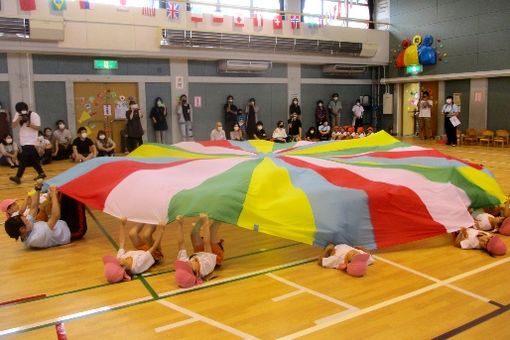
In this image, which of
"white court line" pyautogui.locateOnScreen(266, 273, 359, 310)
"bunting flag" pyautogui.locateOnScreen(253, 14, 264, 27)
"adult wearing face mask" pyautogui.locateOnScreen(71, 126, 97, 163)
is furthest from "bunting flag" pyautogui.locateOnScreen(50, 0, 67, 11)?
"white court line" pyautogui.locateOnScreen(266, 273, 359, 310)

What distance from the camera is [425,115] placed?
12.3 meters

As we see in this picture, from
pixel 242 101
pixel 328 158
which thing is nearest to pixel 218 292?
pixel 328 158

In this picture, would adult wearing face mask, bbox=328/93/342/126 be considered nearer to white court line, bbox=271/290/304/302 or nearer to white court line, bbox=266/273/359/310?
white court line, bbox=266/273/359/310

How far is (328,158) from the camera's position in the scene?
14.8 feet

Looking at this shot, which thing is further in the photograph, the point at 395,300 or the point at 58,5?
the point at 58,5

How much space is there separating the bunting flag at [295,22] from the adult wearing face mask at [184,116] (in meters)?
3.25

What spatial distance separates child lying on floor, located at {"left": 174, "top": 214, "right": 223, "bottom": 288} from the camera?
9.57 ft

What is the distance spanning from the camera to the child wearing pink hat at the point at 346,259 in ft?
10.00

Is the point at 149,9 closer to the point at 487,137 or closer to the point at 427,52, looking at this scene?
the point at 427,52

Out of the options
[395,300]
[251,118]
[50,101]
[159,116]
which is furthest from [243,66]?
[395,300]

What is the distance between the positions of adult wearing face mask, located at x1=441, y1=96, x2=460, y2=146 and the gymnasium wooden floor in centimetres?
813

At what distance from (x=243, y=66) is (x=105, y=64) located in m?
3.12

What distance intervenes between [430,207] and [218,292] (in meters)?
1.75

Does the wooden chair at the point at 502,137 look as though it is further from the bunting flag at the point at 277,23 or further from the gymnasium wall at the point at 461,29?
the bunting flag at the point at 277,23
